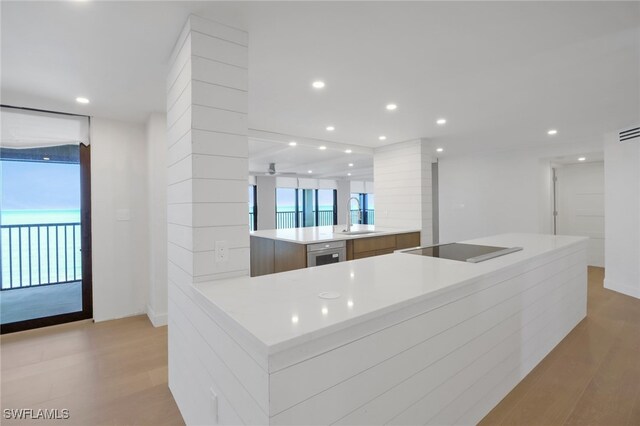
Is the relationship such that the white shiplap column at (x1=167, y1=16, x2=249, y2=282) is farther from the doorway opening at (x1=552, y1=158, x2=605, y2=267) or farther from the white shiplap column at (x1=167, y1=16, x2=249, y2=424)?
the doorway opening at (x1=552, y1=158, x2=605, y2=267)

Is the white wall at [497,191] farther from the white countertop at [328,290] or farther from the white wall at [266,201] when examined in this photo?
the white wall at [266,201]

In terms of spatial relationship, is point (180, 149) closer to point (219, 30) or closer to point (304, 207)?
point (219, 30)

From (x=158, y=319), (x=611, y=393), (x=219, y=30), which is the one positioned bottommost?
(x=611, y=393)

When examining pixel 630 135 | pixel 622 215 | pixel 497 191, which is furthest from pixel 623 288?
pixel 497 191

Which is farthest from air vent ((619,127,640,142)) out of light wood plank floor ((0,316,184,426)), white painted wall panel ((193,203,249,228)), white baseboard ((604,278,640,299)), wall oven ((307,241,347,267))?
light wood plank floor ((0,316,184,426))

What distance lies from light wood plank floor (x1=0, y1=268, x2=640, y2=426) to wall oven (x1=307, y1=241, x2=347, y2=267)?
1.71 metres

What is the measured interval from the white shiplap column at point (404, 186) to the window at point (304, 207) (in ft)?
17.7

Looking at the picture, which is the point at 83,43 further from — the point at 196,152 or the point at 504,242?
the point at 504,242

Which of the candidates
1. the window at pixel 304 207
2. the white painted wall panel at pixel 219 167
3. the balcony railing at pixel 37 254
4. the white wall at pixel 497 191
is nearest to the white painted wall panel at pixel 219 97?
the white painted wall panel at pixel 219 167

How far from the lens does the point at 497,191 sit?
626 cm

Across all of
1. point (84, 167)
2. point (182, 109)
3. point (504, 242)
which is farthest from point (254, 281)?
point (84, 167)

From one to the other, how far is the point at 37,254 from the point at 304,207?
759cm

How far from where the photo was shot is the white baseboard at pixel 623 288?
411cm

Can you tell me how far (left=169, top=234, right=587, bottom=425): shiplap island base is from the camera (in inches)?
39.9
